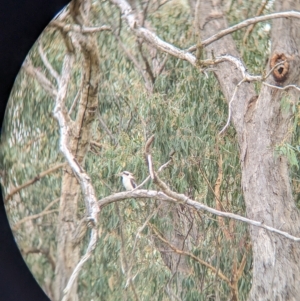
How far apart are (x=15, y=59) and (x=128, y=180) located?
1.60ft

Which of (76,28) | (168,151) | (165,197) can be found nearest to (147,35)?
(76,28)

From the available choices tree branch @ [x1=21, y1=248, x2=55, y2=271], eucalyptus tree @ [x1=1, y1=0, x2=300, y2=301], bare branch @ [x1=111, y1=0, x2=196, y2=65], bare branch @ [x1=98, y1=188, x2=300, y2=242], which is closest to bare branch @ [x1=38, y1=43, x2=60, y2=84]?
eucalyptus tree @ [x1=1, y1=0, x2=300, y2=301]

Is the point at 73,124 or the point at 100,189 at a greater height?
the point at 73,124

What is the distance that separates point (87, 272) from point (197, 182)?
0.37m

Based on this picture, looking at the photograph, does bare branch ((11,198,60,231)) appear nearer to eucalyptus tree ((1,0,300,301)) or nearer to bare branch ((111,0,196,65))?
eucalyptus tree ((1,0,300,301))

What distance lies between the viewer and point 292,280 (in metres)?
1.21

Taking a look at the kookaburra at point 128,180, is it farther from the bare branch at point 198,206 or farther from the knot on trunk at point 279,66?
the knot on trunk at point 279,66

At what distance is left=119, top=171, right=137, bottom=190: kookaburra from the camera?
4.05 feet

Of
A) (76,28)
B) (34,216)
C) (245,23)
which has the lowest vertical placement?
(34,216)

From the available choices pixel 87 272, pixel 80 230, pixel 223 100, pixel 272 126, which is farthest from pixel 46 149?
pixel 272 126

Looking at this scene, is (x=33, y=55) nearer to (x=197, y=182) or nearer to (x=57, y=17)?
(x=57, y=17)

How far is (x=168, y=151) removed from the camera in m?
1.24

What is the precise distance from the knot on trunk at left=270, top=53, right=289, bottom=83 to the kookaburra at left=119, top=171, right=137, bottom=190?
44 cm

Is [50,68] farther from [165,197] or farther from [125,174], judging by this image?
[165,197]
